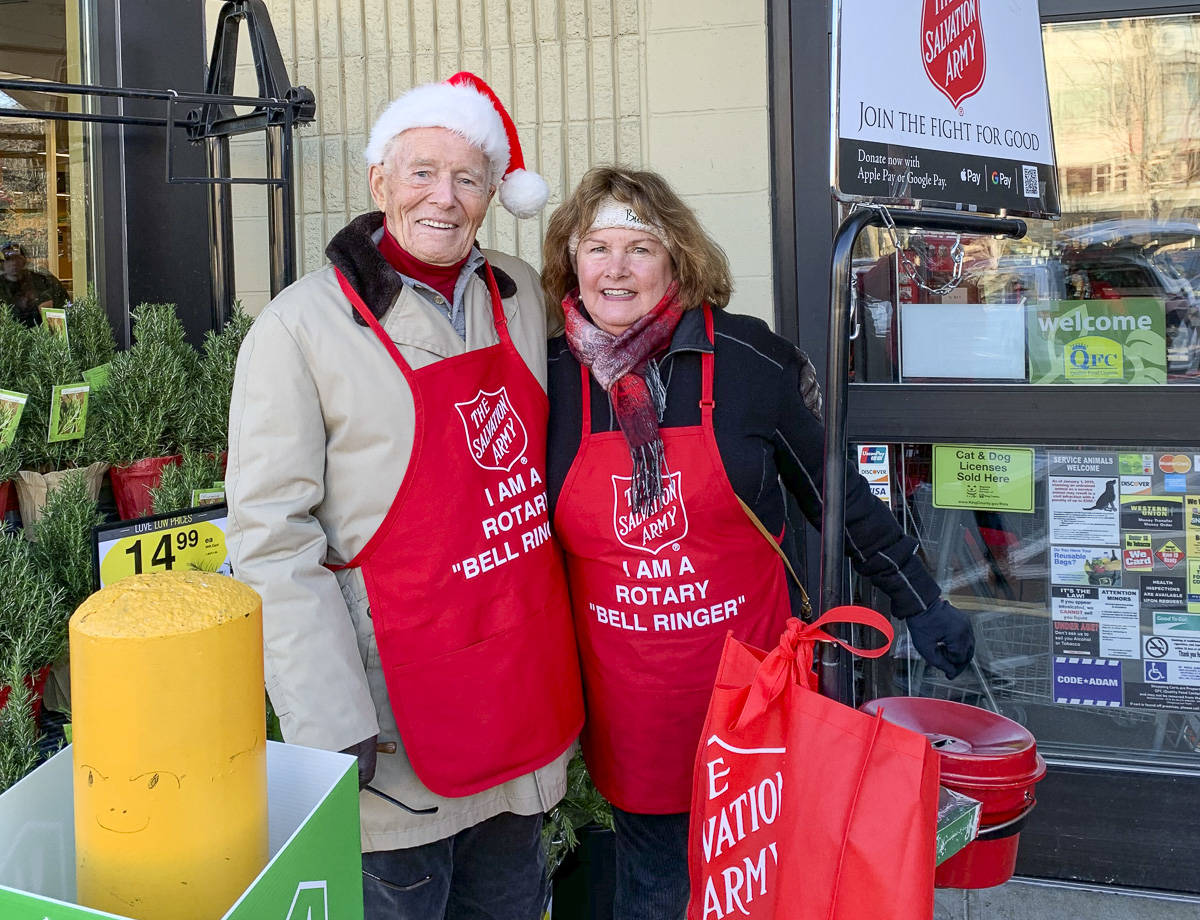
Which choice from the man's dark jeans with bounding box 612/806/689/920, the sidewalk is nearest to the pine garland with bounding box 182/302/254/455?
the man's dark jeans with bounding box 612/806/689/920

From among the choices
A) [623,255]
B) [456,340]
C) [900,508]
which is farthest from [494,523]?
[900,508]

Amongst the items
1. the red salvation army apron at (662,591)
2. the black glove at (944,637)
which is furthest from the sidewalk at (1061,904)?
the red salvation army apron at (662,591)

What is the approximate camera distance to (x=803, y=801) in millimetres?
1497

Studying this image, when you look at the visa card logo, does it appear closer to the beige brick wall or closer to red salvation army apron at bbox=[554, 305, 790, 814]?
the beige brick wall

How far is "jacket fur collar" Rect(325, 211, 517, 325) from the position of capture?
6.12ft

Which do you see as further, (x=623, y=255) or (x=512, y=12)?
(x=512, y=12)

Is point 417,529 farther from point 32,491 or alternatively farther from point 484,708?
point 32,491

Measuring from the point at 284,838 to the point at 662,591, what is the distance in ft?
4.24

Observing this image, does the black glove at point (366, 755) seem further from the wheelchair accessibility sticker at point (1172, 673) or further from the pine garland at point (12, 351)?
the wheelchair accessibility sticker at point (1172, 673)

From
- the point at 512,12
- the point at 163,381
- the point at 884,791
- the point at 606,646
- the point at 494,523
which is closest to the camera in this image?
the point at 884,791

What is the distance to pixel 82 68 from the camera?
383cm

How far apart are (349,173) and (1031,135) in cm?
257

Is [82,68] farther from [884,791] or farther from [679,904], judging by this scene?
[884,791]

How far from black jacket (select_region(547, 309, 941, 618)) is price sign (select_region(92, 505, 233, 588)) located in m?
0.73
